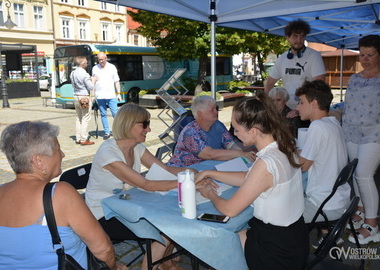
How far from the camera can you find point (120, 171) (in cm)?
256

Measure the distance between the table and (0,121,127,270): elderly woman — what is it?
1.17 feet

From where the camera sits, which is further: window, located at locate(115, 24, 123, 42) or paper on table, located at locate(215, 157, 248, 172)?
window, located at locate(115, 24, 123, 42)

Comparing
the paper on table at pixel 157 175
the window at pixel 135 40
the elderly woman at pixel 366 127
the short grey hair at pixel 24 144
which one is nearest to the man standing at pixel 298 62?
the elderly woman at pixel 366 127

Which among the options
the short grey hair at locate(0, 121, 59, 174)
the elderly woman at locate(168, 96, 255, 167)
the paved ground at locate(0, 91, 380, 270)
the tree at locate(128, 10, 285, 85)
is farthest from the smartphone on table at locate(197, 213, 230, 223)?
the tree at locate(128, 10, 285, 85)

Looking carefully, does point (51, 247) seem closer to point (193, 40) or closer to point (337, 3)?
point (337, 3)

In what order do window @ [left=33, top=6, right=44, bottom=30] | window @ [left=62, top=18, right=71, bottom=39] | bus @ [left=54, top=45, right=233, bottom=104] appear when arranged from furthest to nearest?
window @ [left=62, top=18, right=71, bottom=39] < window @ [left=33, top=6, right=44, bottom=30] < bus @ [left=54, top=45, right=233, bottom=104]

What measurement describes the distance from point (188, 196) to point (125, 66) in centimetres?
1620

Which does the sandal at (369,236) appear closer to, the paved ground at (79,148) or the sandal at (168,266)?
the paved ground at (79,148)

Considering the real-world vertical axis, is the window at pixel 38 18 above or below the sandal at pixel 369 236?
above

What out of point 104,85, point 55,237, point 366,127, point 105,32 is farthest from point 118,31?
point 55,237

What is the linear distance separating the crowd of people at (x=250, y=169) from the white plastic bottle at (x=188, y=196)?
156 mm

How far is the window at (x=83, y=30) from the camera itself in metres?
37.8

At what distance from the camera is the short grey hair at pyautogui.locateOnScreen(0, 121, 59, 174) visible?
1.72 m

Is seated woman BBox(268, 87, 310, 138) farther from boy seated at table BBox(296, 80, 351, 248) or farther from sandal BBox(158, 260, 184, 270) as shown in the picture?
sandal BBox(158, 260, 184, 270)
